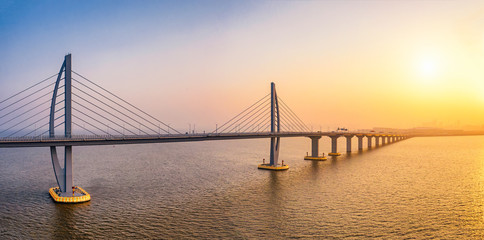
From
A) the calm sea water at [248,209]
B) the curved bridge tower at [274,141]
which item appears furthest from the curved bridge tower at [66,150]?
the curved bridge tower at [274,141]

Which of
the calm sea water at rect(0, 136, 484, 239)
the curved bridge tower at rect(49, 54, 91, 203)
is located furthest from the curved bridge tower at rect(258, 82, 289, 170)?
the curved bridge tower at rect(49, 54, 91, 203)

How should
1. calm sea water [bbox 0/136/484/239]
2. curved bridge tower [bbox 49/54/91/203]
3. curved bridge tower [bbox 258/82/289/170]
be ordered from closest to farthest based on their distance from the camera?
calm sea water [bbox 0/136/484/239] < curved bridge tower [bbox 49/54/91/203] < curved bridge tower [bbox 258/82/289/170]

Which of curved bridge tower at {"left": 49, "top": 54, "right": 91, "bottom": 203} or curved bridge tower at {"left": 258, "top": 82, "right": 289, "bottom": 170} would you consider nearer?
curved bridge tower at {"left": 49, "top": 54, "right": 91, "bottom": 203}

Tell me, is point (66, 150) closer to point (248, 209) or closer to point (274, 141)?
point (248, 209)

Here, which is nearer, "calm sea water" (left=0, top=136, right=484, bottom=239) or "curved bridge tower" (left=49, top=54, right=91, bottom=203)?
"calm sea water" (left=0, top=136, right=484, bottom=239)

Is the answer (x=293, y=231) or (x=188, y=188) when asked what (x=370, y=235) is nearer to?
(x=293, y=231)

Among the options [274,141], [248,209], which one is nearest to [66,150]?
[248,209]

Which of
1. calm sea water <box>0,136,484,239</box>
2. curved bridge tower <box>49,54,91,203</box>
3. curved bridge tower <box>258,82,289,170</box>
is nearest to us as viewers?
calm sea water <box>0,136,484,239</box>

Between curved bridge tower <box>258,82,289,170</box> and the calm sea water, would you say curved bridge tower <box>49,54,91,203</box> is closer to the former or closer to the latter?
the calm sea water

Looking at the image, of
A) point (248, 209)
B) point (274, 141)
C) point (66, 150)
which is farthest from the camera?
point (274, 141)

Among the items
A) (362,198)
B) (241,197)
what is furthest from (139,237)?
(362,198)

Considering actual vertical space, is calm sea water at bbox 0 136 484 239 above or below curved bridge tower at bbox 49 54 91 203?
below

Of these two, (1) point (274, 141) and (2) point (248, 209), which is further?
(1) point (274, 141)
